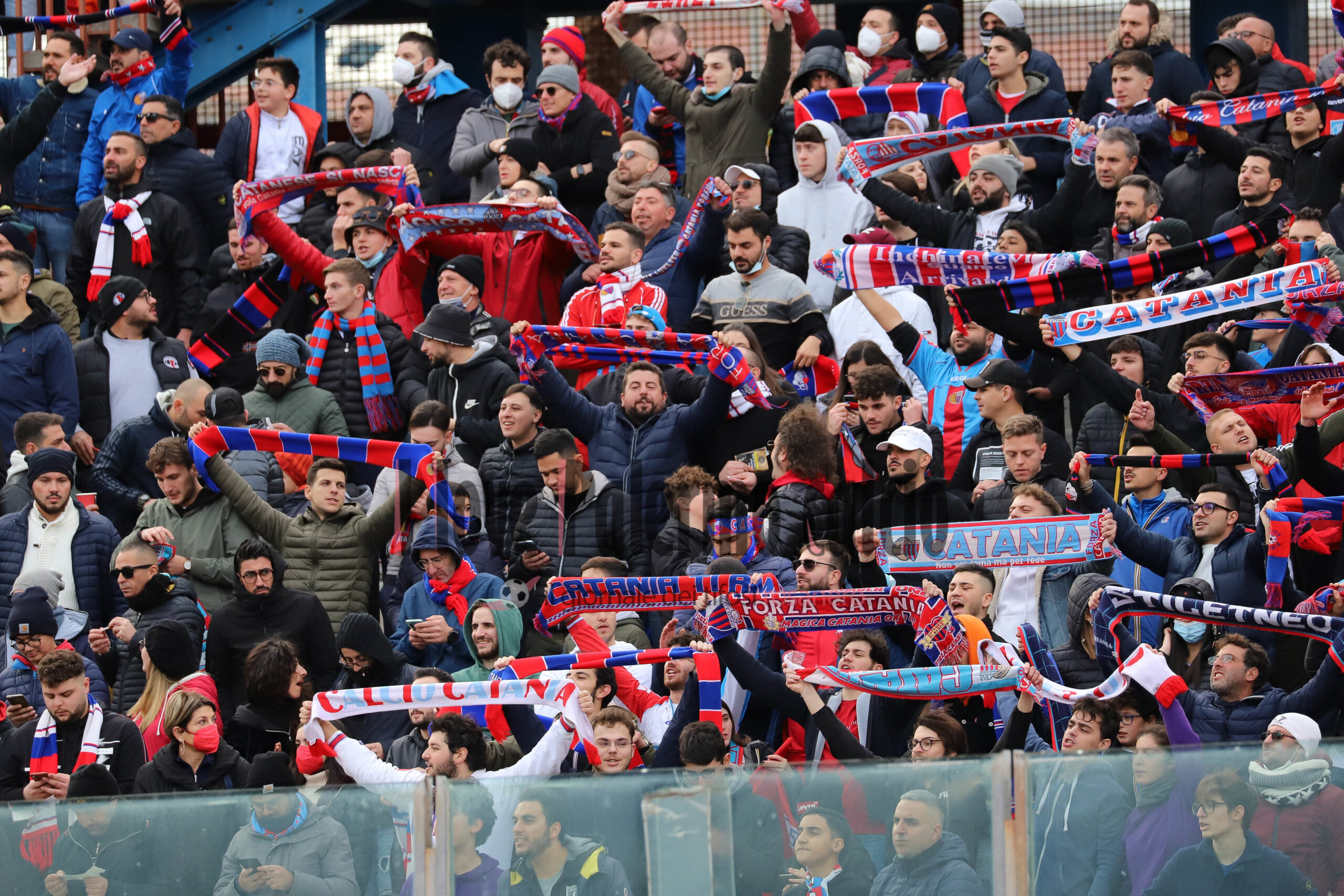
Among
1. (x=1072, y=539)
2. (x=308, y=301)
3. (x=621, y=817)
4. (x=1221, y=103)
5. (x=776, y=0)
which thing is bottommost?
(x=621, y=817)

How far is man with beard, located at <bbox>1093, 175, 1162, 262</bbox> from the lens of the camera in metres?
11.4

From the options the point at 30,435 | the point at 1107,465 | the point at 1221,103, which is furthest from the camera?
the point at 1221,103

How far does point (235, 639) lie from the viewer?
946cm

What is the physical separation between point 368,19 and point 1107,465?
10.7 metres

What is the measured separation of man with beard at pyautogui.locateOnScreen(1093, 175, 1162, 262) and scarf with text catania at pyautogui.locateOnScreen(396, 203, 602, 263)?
3114mm

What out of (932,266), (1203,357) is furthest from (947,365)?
(1203,357)

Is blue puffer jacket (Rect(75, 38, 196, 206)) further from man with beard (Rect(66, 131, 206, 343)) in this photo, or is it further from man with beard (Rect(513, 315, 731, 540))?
man with beard (Rect(513, 315, 731, 540))

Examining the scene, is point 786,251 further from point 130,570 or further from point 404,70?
point 130,570

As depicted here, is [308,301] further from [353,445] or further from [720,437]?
[720,437]

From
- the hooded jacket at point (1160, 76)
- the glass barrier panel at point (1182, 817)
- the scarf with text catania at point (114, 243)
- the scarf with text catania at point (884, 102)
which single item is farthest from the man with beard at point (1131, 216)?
the scarf with text catania at point (114, 243)

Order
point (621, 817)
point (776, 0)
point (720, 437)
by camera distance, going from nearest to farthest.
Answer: point (621, 817), point (720, 437), point (776, 0)

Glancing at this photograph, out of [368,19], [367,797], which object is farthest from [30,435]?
[368,19]

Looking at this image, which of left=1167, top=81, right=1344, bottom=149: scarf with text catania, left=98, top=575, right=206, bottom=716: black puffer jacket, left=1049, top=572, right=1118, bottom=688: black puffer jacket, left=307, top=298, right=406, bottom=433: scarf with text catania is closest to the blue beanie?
left=307, top=298, right=406, bottom=433: scarf with text catania

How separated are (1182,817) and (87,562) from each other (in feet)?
19.3
